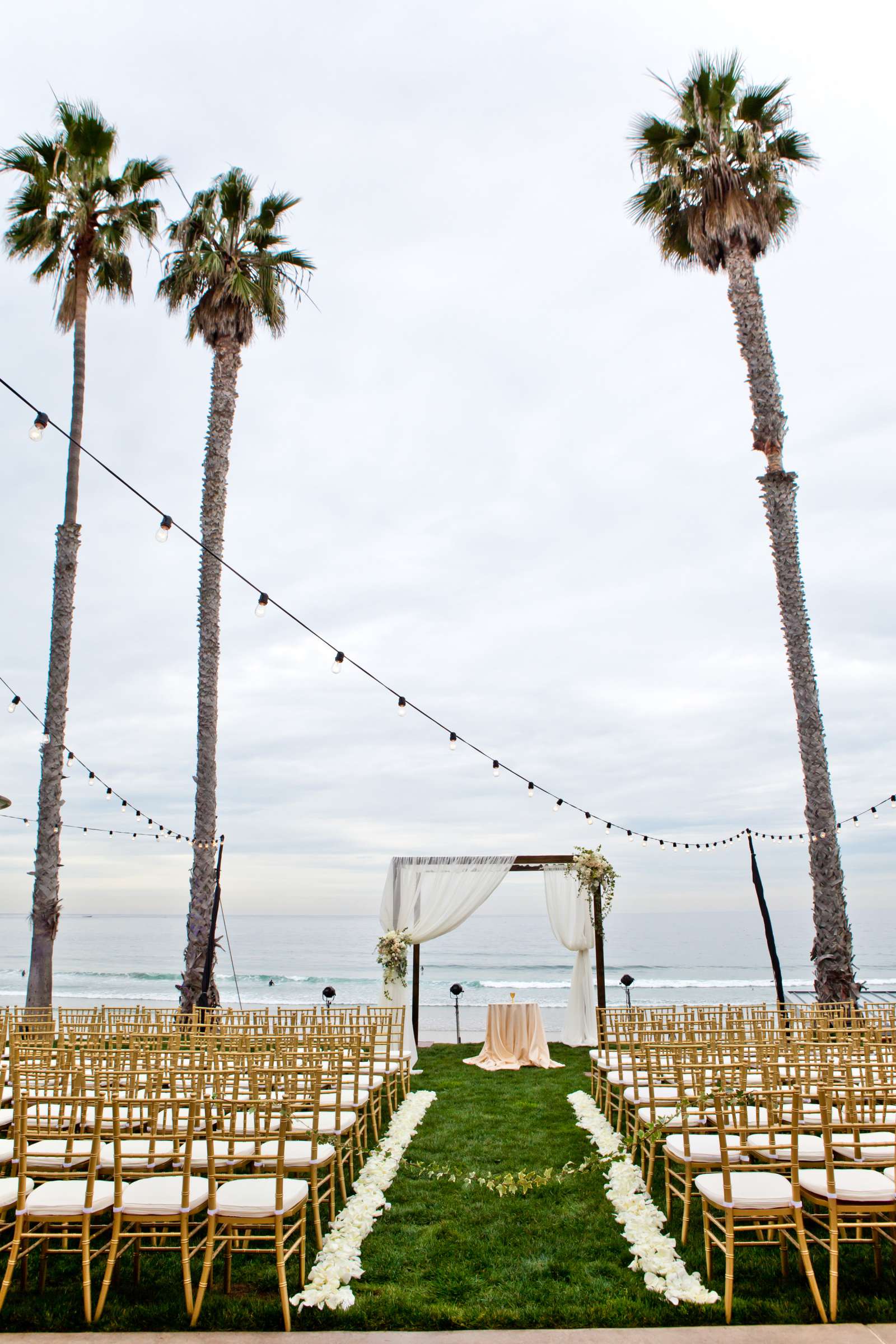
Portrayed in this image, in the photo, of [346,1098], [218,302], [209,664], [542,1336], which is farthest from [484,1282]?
[218,302]

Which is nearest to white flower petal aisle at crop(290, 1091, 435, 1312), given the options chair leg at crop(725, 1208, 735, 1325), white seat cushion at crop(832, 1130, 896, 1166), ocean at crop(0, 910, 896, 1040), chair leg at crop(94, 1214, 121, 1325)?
chair leg at crop(94, 1214, 121, 1325)

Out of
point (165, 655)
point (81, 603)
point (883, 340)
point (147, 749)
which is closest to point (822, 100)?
point (883, 340)

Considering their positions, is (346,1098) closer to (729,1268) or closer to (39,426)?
(729,1268)

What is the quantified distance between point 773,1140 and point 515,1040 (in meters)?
6.78

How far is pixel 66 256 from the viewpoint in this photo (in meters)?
11.1

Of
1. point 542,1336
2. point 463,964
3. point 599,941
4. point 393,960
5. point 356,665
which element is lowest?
point 463,964

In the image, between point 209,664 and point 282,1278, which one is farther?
point 209,664

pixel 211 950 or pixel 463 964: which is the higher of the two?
pixel 211 950

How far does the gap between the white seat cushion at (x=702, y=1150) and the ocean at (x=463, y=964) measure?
10286 millimetres

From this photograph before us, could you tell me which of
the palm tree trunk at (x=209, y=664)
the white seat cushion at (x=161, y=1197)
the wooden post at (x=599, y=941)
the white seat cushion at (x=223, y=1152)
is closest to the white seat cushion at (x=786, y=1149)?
the white seat cushion at (x=223, y=1152)

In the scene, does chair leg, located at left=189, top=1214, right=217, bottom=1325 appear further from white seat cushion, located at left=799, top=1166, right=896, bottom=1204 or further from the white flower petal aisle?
white seat cushion, located at left=799, top=1166, right=896, bottom=1204

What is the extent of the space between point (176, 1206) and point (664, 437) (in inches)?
515

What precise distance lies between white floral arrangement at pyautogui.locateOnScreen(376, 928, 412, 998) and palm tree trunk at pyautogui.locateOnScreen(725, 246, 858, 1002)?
4760mm

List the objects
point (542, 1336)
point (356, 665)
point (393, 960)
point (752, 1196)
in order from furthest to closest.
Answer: point (393, 960) → point (356, 665) → point (752, 1196) → point (542, 1336)
